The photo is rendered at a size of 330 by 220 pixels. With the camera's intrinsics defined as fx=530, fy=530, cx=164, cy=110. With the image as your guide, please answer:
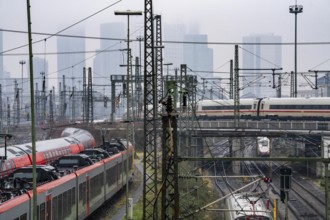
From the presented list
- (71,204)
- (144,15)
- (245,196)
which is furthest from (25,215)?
(245,196)

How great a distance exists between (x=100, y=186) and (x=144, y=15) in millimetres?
10455

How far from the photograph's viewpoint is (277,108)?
5988 centimetres

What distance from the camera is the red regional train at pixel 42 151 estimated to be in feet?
81.6

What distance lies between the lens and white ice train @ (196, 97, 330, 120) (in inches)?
2227

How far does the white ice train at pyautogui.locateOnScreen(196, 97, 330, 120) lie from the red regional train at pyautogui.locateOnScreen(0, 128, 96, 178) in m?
21.1

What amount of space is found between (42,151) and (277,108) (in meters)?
34.5

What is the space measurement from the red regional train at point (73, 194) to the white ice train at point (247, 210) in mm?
4938

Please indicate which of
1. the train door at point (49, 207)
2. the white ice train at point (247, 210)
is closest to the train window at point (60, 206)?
the train door at point (49, 207)

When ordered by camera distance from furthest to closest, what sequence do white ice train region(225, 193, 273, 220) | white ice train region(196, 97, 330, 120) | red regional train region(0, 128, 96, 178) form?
white ice train region(196, 97, 330, 120) → red regional train region(0, 128, 96, 178) → white ice train region(225, 193, 273, 220)

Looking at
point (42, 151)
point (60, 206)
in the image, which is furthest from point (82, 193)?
point (42, 151)

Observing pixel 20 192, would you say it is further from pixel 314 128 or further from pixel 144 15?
pixel 314 128

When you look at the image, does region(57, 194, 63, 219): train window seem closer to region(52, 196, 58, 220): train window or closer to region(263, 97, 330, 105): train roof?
region(52, 196, 58, 220): train window

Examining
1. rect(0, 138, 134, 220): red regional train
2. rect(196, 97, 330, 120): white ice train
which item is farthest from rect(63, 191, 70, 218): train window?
rect(196, 97, 330, 120): white ice train

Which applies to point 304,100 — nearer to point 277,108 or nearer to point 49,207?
point 277,108
